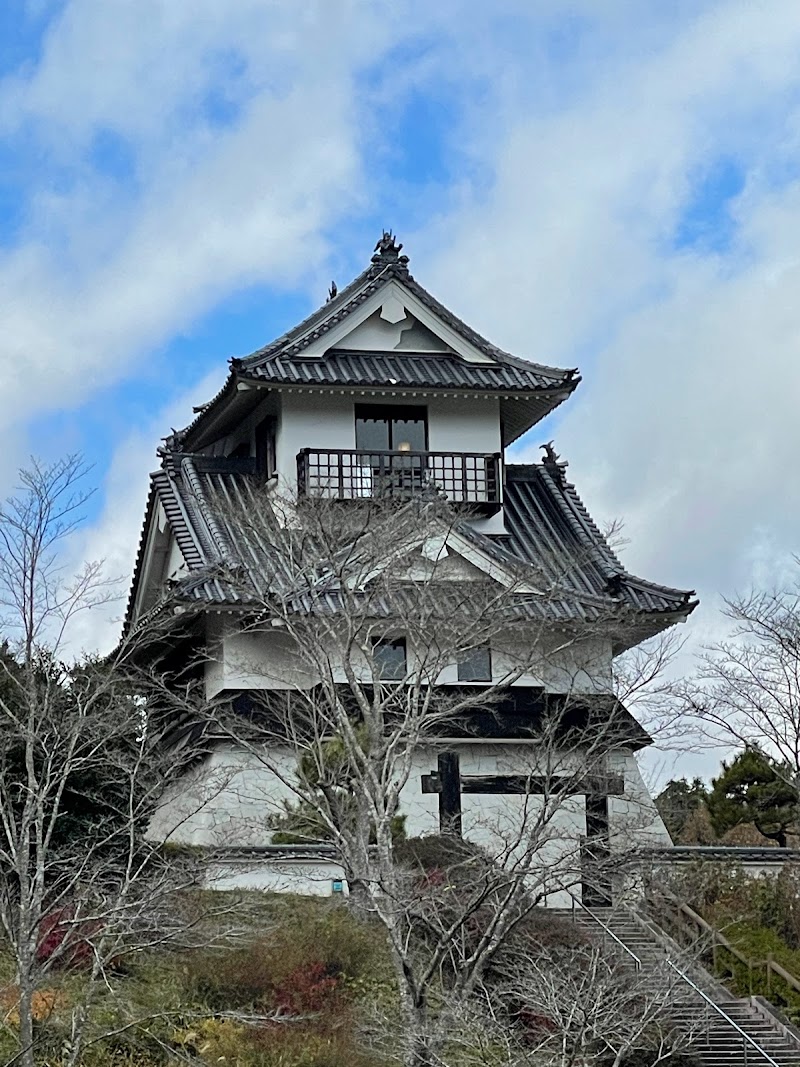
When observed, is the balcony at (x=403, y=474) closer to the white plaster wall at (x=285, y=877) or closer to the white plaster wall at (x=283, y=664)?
the white plaster wall at (x=283, y=664)

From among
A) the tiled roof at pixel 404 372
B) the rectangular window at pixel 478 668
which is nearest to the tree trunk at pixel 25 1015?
the rectangular window at pixel 478 668

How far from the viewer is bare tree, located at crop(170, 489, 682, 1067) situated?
20828 mm

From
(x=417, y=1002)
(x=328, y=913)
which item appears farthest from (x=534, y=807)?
(x=417, y=1002)

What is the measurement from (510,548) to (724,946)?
10.4 meters

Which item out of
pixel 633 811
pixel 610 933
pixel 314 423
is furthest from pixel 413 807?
pixel 314 423

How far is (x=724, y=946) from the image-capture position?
26.1 m

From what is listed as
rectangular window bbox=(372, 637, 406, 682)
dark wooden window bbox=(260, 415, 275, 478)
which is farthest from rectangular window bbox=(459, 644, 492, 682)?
dark wooden window bbox=(260, 415, 275, 478)

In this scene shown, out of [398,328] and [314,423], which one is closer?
[314,423]

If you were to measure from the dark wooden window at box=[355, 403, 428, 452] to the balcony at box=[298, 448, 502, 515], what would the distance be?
32.1 inches

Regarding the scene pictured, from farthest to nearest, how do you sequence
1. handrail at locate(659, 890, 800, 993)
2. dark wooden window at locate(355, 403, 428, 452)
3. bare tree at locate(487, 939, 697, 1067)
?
dark wooden window at locate(355, 403, 428, 452) < handrail at locate(659, 890, 800, 993) < bare tree at locate(487, 939, 697, 1067)

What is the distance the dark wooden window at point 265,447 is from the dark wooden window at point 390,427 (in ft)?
5.90

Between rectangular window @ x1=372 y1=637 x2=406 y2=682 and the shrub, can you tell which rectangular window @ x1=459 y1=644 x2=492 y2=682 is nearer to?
rectangular window @ x1=372 y1=637 x2=406 y2=682

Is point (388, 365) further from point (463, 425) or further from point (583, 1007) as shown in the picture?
point (583, 1007)

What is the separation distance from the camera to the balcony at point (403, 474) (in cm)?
3272
